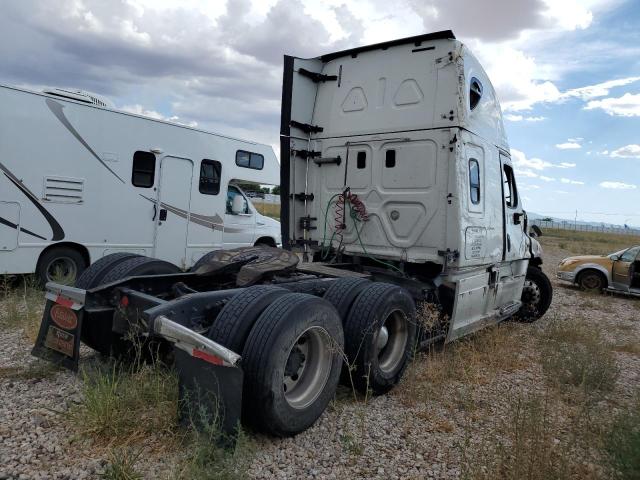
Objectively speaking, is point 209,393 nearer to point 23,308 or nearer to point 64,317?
point 64,317

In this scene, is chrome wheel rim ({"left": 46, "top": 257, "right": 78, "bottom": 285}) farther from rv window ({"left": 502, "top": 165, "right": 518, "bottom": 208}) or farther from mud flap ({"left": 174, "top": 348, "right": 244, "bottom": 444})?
rv window ({"left": 502, "top": 165, "right": 518, "bottom": 208})

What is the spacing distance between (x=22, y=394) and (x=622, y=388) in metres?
5.42

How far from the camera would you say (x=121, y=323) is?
12.5 feet

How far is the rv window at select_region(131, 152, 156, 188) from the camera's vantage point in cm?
815

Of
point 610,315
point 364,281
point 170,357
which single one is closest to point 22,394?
point 170,357

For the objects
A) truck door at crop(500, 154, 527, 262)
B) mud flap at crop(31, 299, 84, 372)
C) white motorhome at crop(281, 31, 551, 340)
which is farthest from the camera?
truck door at crop(500, 154, 527, 262)

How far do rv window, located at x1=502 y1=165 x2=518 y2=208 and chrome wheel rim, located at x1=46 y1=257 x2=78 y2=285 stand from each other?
254 inches

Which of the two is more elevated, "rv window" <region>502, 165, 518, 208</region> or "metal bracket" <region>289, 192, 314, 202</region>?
"rv window" <region>502, 165, 518, 208</region>

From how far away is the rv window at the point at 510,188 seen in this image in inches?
253

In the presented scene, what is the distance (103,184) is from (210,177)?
79.0 inches

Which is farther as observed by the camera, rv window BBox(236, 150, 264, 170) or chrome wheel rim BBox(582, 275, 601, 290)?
chrome wheel rim BBox(582, 275, 601, 290)

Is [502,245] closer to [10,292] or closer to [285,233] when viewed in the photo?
[285,233]

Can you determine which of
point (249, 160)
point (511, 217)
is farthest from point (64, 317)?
point (249, 160)

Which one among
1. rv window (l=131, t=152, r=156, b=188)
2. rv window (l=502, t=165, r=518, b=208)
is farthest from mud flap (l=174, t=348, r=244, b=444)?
rv window (l=131, t=152, r=156, b=188)
